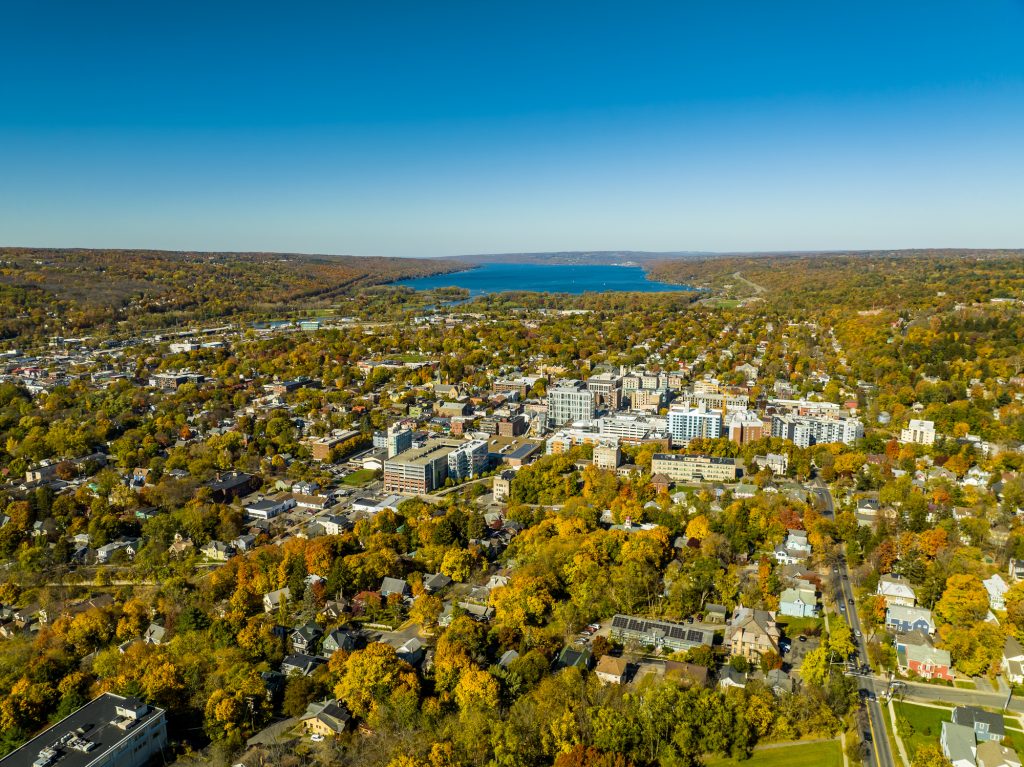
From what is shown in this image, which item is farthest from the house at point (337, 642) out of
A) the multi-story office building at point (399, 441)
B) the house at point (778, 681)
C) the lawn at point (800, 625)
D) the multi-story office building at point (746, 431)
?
the multi-story office building at point (746, 431)

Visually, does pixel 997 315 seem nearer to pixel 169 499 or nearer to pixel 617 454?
pixel 617 454

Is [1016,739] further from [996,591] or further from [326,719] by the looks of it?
[326,719]

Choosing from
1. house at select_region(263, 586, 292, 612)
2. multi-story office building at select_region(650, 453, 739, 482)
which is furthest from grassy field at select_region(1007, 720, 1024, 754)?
house at select_region(263, 586, 292, 612)

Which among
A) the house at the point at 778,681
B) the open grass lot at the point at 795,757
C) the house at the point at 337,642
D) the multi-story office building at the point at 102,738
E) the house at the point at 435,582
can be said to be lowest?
the open grass lot at the point at 795,757

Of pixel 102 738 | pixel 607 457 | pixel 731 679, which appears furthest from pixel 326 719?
pixel 607 457

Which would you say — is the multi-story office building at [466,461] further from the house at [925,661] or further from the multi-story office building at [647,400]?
the house at [925,661]
